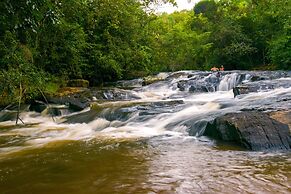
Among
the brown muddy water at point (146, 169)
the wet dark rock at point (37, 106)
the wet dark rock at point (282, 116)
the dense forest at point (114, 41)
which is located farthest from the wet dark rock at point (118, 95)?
the wet dark rock at point (282, 116)

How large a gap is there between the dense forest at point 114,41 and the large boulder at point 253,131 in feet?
11.1

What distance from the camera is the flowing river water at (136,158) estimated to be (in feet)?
12.6

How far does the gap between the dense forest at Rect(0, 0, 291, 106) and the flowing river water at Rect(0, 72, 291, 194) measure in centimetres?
137

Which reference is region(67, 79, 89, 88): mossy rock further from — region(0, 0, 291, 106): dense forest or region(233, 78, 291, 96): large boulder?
region(233, 78, 291, 96): large boulder

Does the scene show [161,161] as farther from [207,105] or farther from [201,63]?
[201,63]

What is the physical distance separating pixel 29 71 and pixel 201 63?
28.6 m

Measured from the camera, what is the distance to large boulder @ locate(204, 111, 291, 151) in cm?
532

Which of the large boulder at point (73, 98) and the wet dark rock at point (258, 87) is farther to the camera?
the large boulder at point (73, 98)

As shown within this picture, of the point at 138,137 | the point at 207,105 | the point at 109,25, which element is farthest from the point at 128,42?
the point at 138,137

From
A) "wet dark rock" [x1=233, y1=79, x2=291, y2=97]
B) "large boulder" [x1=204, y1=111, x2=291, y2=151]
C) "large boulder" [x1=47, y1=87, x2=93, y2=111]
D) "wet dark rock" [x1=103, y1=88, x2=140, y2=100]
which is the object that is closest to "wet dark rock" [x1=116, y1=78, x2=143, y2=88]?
"wet dark rock" [x1=103, y1=88, x2=140, y2=100]

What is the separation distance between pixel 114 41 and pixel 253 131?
1361 centimetres

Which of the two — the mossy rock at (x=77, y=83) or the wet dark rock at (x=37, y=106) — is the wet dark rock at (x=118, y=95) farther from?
the mossy rock at (x=77, y=83)

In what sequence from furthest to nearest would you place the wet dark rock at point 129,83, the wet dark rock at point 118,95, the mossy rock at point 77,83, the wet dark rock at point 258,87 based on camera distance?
the wet dark rock at point 129,83 < the mossy rock at point 77,83 < the wet dark rock at point 118,95 < the wet dark rock at point 258,87

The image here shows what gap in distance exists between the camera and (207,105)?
9016 mm
